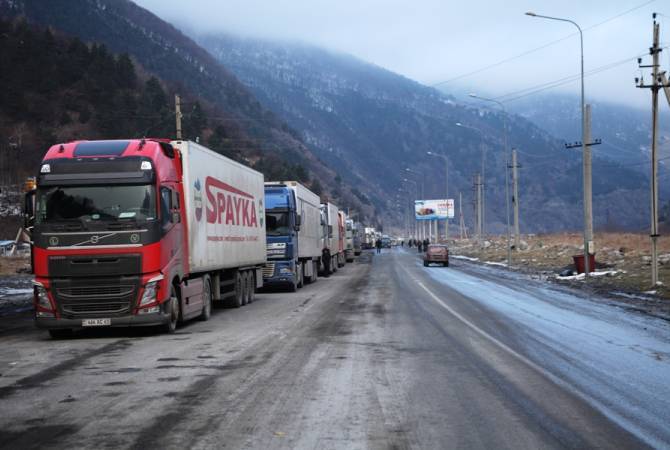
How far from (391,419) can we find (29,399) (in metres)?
3.98

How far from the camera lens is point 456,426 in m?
6.98

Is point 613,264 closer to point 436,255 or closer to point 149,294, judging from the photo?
point 436,255

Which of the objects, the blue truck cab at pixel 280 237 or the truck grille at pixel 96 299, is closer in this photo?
the truck grille at pixel 96 299

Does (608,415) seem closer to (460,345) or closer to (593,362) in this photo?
(593,362)

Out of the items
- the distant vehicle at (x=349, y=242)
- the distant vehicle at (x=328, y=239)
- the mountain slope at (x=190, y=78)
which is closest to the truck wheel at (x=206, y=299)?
the distant vehicle at (x=328, y=239)

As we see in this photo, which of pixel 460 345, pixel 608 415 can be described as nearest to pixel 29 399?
pixel 608 415

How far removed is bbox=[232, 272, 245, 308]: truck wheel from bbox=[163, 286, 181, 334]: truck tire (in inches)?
237

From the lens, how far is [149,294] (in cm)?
1388

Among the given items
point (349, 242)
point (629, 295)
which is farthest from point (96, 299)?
point (349, 242)

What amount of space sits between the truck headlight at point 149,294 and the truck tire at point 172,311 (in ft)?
1.75

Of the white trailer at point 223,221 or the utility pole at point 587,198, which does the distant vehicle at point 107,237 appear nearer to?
the white trailer at point 223,221

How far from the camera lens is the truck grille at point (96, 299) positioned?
44.9ft

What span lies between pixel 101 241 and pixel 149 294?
1.24 meters

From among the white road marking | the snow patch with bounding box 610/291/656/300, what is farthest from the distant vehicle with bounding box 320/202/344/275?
the white road marking
